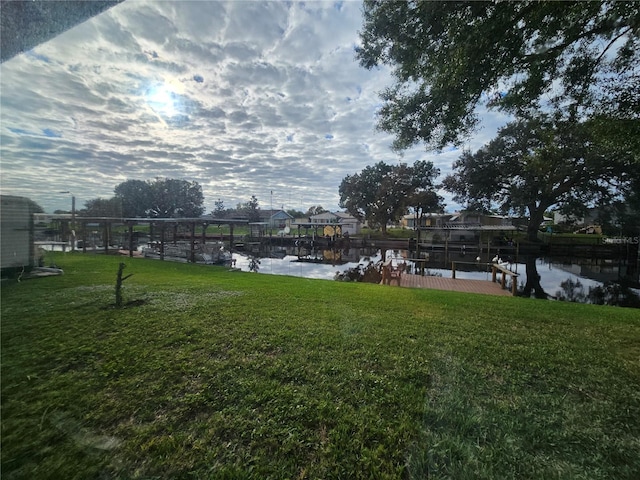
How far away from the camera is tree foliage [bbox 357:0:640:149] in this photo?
2.25m

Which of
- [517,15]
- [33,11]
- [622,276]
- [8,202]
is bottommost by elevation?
[622,276]

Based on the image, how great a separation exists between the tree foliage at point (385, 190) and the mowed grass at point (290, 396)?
19946 millimetres

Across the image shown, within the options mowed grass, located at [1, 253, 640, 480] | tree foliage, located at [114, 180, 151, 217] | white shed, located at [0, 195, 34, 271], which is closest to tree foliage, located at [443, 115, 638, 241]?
mowed grass, located at [1, 253, 640, 480]

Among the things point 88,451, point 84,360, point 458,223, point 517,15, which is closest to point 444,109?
point 517,15

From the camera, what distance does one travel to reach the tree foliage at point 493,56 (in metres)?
2.25

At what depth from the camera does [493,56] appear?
243 centimetres

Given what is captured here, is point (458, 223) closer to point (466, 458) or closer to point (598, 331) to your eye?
point (598, 331)

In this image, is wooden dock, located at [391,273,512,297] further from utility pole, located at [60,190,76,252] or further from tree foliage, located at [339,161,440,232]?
tree foliage, located at [339,161,440,232]

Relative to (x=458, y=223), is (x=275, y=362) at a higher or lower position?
lower

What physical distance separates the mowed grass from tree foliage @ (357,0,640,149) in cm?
253

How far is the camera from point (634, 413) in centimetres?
168

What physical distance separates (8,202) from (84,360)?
53.3 inches

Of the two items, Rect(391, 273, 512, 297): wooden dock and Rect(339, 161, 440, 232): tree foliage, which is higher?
Rect(339, 161, 440, 232): tree foliage

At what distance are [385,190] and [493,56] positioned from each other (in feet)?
69.5
